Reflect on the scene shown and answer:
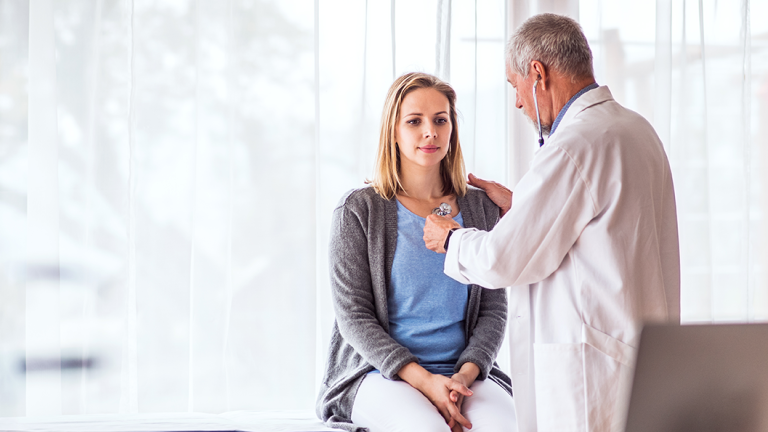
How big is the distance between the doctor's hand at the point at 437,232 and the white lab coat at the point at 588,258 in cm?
18

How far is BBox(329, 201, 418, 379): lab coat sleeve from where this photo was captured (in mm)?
1430

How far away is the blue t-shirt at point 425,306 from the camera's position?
1.53 meters

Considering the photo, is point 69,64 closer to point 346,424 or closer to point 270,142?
point 270,142

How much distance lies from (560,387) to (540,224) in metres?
0.31

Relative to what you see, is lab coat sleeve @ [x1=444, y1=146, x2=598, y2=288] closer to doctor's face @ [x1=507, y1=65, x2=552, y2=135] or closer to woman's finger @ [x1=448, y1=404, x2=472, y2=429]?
doctor's face @ [x1=507, y1=65, x2=552, y2=135]

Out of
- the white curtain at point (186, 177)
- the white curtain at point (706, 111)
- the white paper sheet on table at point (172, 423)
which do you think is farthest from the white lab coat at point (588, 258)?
the white curtain at point (706, 111)

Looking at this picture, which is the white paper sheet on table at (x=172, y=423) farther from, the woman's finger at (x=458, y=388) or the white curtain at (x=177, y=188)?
the woman's finger at (x=458, y=388)

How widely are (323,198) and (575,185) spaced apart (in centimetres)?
95

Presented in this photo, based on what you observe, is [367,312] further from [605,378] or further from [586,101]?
[586,101]

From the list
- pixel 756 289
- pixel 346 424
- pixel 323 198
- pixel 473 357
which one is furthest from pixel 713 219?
pixel 346 424

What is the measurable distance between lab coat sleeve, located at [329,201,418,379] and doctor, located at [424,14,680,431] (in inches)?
12.3

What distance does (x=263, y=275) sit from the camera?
6.17ft

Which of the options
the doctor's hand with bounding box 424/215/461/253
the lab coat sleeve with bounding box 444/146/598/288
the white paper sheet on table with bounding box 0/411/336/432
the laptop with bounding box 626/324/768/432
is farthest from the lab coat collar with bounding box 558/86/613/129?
the white paper sheet on table with bounding box 0/411/336/432

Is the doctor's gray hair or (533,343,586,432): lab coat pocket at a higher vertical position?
the doctor's gray hair
